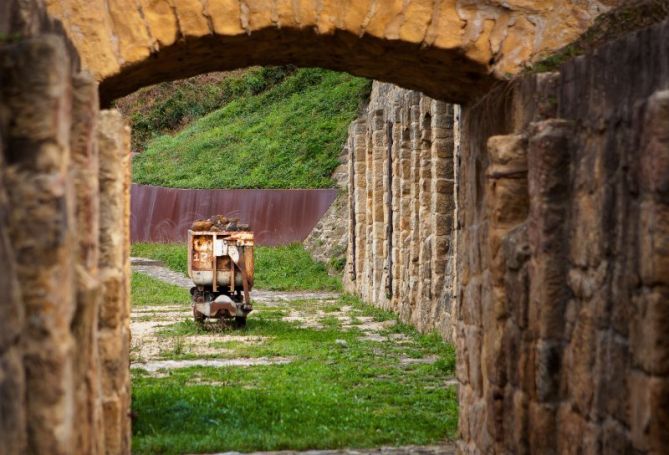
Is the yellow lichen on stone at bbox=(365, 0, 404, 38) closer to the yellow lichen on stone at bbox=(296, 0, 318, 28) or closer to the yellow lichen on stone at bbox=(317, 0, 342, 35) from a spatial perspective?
the yellow lichen on stone at bbox=(317, 0, 342, 35)

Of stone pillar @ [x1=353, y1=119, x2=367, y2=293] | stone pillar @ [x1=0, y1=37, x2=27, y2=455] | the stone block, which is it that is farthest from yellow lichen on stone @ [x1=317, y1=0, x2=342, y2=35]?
stone pillar @ [x1=353, y1=119, x2=367, y2=293]

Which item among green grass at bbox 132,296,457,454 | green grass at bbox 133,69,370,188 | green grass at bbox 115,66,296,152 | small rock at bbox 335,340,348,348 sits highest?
green grass at bbox 115,66,296,152

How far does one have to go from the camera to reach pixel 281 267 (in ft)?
86.5

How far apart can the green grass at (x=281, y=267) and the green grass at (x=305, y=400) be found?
942cm

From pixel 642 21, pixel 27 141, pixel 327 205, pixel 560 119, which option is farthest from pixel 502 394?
pixel 327 205

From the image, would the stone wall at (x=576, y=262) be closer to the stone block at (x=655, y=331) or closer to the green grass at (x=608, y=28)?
the stone block at (x=655, y=331)

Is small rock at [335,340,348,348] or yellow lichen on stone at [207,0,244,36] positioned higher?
yellow lichen on stone at [207,0,244,36]

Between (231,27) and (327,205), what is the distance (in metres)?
22.0

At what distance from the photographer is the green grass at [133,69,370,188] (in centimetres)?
3128

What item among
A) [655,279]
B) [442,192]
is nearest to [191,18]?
[655,279]

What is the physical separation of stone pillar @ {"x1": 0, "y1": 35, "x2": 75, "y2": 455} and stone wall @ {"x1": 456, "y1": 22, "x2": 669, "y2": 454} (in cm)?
202

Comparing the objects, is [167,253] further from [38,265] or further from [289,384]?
[38,265]

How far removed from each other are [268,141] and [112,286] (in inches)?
1134

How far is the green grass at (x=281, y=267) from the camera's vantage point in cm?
2445
